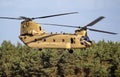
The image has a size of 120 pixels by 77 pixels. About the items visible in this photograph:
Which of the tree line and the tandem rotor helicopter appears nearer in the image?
the tandem rotor helicopter

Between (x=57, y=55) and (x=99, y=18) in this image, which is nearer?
(x=99, y=18)

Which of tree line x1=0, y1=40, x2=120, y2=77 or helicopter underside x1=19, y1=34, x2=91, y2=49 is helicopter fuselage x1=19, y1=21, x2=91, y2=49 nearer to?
helicopter underside x1=19, y1=34, x2=91, y2=49

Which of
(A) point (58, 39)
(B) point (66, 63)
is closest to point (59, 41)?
(A) point (58, 39)

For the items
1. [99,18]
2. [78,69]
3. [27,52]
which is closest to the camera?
[99,18]

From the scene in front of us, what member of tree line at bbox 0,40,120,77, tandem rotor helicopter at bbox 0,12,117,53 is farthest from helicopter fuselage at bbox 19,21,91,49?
tree line at bbox 0,40,120,77

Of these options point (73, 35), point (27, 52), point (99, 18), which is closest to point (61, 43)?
point (73, 35)

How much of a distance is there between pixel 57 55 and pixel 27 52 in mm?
18654

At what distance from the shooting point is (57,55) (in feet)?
437

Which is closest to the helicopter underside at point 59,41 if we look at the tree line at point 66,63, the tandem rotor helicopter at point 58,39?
the tandem rotor helicopter at point 58,39

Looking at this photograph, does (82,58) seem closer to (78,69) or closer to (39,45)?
(78,69)

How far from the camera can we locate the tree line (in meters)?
129

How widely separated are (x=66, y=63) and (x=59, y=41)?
2483 inches

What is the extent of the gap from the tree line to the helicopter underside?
60.6 meters

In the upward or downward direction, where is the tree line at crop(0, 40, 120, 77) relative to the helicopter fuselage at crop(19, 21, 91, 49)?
downward
